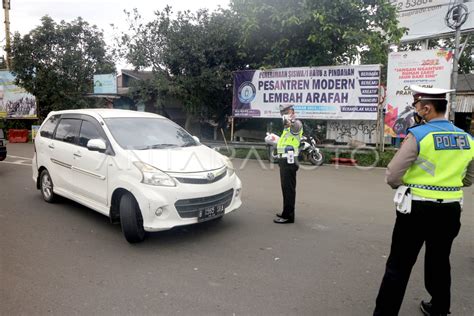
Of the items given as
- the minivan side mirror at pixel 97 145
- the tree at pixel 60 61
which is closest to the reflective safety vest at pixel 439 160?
the minivan side mirror at pixel 97 145

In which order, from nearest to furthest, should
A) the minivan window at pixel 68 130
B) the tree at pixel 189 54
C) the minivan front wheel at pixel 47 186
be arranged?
the minivan window at pixel 68 130
the minivan front wheel at pixel 47 186
the tree at pixel 189 54

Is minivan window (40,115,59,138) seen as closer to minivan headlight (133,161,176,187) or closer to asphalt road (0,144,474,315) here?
asphalt road (0,144,474,315)

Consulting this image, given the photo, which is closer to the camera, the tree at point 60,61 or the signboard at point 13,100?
the tree at point 60,61

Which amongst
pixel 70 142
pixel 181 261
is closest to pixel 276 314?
pixel 181 261

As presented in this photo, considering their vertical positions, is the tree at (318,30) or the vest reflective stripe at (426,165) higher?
the tree at (318,30)

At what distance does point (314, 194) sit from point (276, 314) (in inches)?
177

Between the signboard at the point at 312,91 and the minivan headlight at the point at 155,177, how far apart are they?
8882mm

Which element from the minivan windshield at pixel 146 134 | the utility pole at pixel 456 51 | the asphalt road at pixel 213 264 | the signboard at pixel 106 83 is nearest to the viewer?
the asphalt road at pixel 213 264

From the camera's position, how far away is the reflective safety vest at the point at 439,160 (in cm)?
257

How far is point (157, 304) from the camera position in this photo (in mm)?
3154

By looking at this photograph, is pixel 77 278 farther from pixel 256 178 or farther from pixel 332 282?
pixel 256 178

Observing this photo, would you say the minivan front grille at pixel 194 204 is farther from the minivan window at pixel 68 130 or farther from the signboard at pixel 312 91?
the signboard at pixel 312 91

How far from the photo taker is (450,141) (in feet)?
8.50

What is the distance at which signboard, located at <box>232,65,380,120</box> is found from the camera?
38.3ft
